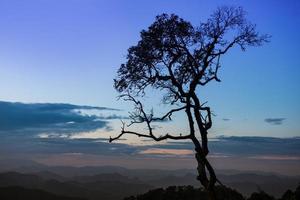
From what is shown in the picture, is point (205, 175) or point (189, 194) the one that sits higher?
point (205, 175)

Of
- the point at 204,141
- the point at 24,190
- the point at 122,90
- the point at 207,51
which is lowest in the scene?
the point at 24,190

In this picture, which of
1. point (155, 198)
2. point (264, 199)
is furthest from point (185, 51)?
point (155, 198)

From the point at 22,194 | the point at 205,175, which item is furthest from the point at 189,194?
the point at 22,194

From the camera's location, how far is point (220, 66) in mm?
31703

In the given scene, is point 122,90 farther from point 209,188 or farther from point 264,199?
point 264,199

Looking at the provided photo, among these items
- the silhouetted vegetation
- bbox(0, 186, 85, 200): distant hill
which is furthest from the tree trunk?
bbox(0, 186, 85, 200): distant hill

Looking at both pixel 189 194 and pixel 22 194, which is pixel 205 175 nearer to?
pixel 189 194

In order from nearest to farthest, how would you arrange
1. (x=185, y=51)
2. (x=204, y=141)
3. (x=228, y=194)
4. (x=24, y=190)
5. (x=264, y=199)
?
(x=204, y=141) → (x=185, y=51) → (x=264, y=199) → (x=228, y=194) → (x=24, y=190)

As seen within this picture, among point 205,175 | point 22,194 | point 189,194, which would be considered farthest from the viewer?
point 22,194

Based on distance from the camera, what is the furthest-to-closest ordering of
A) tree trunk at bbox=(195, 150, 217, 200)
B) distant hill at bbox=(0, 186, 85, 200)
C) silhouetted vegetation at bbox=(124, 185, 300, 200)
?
distant hill at bbox=(0, 186, 85, 200) → silhouetted vegetation at bbox=(124, 185, 300, 200) → tree trunk at bbox=(195, 150, 217, 200)

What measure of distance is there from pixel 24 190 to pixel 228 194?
14648 centimetres

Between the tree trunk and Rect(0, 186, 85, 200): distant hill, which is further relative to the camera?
Rect(0, 186, 85, 200): distant hill

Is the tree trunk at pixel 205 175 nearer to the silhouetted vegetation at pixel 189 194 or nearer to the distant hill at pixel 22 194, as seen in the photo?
the silhouetted vegetation at pixel 189 194

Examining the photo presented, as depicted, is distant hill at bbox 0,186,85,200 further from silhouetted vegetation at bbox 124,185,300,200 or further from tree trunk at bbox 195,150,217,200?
tree trunk at bbox 195,150,217,200
